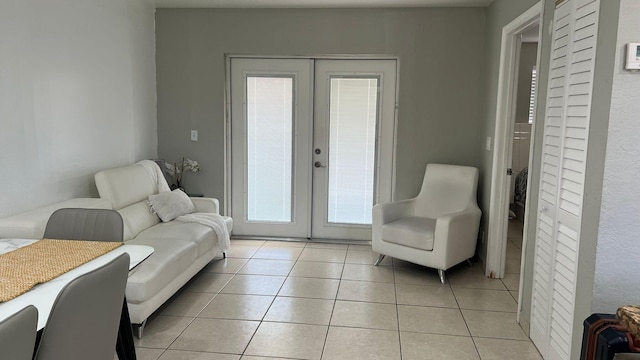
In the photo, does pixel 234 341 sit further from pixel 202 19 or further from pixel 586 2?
pixel 202 19

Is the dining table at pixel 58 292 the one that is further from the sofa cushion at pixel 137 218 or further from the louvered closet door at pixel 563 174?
the louvered closet door at pixel 563 174

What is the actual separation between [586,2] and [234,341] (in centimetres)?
261

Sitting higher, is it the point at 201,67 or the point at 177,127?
the point at 201,67

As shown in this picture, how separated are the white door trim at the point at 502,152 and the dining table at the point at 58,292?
2.94 meters

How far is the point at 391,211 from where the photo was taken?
4.36 metres

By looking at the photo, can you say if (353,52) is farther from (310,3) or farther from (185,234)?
(185,234)

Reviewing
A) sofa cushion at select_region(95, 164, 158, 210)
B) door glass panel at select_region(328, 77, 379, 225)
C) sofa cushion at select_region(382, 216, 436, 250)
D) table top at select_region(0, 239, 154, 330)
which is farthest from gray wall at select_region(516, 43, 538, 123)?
table top at select_region(0, 239, 154, 330)

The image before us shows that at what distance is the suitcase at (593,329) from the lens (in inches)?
70.6

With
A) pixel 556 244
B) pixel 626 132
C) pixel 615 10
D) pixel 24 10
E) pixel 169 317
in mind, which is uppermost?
pixel 24 10

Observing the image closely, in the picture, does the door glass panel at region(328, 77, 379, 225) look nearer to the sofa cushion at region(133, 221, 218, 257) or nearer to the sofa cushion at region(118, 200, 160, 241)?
the sofa cushion at region(133, 221, 218, 257)

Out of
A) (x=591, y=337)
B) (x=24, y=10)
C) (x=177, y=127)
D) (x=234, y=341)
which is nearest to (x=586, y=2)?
(x=591, y=337)

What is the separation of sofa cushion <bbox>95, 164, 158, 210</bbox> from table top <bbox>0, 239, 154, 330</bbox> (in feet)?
4.62

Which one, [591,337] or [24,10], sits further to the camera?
[24,10]

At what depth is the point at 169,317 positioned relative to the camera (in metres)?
3.20
